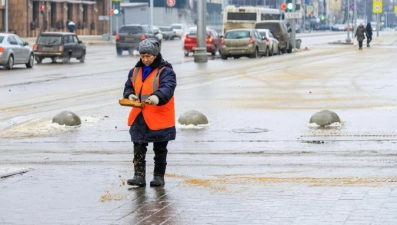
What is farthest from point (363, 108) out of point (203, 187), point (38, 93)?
point (203, 187)

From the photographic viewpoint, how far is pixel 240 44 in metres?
52.1

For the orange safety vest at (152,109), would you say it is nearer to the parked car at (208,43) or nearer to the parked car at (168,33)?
the parked car at (208,43)

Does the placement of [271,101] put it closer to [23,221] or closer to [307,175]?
[307,175]

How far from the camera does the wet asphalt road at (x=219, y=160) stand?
9.07 meters

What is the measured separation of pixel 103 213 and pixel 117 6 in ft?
237

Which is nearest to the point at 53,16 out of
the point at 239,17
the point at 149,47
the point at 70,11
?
the point at 70,11

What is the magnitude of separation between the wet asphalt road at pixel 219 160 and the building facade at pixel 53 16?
61803 millimetres

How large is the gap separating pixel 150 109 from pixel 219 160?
2738mm

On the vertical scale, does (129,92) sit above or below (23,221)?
above

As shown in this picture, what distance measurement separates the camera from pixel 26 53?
138 feet

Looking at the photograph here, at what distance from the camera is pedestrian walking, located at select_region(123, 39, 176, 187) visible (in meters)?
10.5

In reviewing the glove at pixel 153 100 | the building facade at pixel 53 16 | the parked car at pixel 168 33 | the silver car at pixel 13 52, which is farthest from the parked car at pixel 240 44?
the parked car at pixel 168 33

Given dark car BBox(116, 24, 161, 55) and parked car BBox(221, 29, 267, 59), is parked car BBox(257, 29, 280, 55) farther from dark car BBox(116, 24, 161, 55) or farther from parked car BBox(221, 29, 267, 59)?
dark car BBox(116, 24, 161, 55)

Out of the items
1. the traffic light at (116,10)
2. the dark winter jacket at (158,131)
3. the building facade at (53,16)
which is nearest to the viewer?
the dark winter jacket at (158,131)
